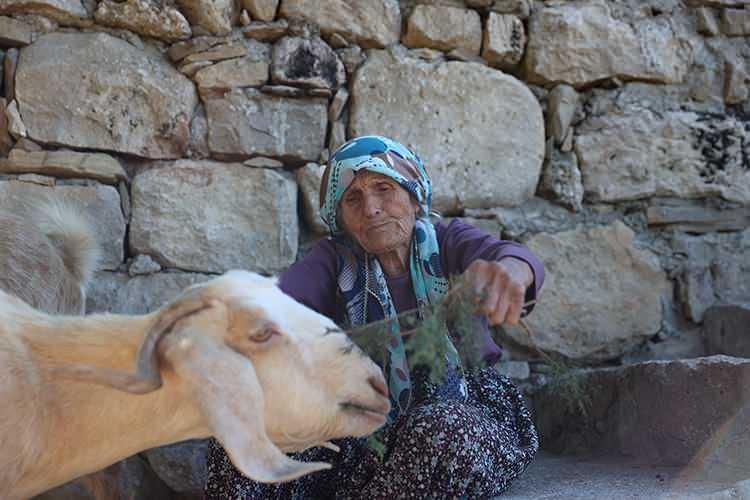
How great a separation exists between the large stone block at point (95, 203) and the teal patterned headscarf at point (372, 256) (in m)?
0.89

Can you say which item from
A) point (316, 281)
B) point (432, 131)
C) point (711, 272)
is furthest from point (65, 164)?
point (711, 272)

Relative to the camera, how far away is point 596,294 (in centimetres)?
371

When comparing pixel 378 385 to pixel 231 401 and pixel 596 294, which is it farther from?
pixel 596 294

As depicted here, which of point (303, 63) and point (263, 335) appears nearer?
point (263, 335)

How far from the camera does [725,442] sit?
2.77 meters

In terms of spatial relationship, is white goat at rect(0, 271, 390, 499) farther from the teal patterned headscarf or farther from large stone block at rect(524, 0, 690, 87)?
large stone block at rect(524, 0, 690, 87)

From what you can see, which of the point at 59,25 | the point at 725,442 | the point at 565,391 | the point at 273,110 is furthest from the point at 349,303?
the point at 59,25

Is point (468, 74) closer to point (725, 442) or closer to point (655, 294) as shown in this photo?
point (655, 294)

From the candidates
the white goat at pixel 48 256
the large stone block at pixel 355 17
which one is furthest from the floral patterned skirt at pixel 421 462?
the large stone block at pixel 355 17

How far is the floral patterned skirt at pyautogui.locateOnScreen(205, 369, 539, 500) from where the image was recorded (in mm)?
2336

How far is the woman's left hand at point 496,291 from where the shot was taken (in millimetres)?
1961

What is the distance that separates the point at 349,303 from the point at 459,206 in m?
1.04

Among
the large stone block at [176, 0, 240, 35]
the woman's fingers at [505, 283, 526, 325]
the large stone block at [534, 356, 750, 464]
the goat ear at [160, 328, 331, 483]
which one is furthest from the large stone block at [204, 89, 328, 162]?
the goat ear at [160, 328, 331, 483]

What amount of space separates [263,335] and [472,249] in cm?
107
